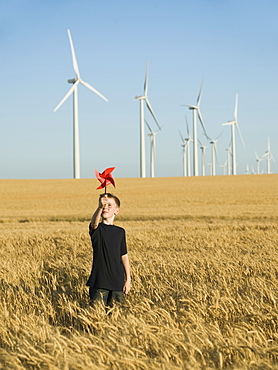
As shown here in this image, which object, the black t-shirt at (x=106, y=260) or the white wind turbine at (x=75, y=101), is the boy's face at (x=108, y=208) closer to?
the black t-shirt at (x=106, y=260)

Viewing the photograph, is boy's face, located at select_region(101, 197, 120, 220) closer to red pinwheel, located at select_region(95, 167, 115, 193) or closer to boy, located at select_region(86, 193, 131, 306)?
boy, located at select_region(86, 193, 131, 306)

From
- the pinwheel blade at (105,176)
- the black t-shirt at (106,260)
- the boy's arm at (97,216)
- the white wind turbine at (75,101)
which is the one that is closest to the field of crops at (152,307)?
the black t-shirt at (106,260)

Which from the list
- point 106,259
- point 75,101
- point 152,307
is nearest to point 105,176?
point 106,259

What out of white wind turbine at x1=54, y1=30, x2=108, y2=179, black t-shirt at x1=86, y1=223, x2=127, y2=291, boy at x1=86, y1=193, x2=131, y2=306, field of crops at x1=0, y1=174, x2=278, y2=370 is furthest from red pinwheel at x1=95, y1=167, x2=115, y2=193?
white wind turbine at x1=54, y1=30, x2=108, y2=179

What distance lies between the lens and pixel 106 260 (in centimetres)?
686

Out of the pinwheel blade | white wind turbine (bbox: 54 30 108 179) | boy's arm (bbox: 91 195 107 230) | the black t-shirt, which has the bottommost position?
the black t-shirt

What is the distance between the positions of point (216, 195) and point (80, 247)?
39982mm

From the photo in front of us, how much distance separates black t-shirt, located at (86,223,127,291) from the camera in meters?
6.81

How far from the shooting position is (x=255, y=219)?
3184 cm

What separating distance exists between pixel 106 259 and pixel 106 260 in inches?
0.7

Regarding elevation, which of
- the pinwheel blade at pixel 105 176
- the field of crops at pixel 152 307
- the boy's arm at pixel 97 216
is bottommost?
the field of crops at pixel 152 307

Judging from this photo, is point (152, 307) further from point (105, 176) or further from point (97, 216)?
point (105, 176)

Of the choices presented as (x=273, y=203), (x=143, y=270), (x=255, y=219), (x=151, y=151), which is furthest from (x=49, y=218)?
(x=151, y=151)

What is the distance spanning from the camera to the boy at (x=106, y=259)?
681 centimetres
